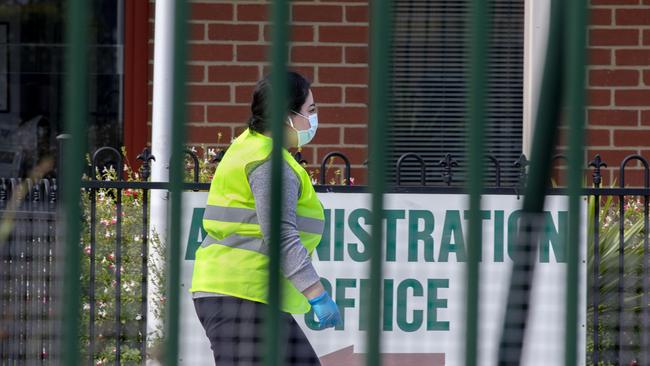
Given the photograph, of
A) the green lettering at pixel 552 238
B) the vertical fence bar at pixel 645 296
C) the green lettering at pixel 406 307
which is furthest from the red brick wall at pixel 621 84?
the green lettering at pixel 406 307

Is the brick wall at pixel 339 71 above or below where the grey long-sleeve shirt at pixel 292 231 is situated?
above

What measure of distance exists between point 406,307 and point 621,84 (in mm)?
3017

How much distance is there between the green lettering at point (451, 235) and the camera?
5.17 meters

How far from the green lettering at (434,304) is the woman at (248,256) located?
2.55 ft

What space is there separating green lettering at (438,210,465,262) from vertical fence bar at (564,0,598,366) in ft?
11.7

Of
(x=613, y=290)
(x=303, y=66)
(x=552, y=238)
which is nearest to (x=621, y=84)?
(x=303, y=66)

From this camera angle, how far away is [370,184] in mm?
1566

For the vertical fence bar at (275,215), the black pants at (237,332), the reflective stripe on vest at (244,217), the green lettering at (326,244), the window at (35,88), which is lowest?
the black pants at (237,332)

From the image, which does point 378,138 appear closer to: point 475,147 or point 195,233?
point 475,147

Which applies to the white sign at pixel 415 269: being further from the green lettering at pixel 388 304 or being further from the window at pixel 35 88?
the window at pixel 35 88

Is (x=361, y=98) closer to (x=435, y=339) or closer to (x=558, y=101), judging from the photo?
(x=435, y=339)

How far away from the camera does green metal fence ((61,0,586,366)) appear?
1.53m

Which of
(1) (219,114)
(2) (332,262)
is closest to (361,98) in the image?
(1) (219,114)

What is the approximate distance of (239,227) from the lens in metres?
4.39
